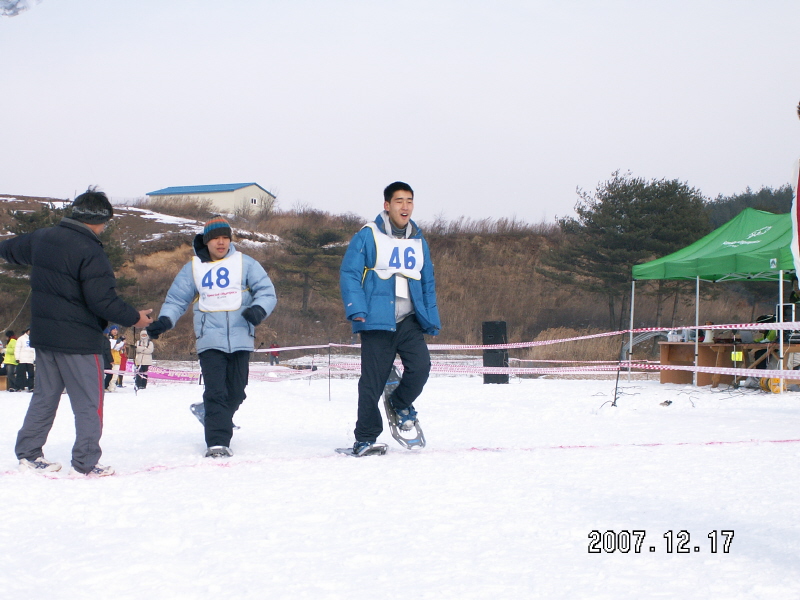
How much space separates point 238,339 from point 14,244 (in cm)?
152

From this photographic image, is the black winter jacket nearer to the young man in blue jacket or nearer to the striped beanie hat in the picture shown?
the striped beanie hat

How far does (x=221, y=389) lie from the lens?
18.1ft

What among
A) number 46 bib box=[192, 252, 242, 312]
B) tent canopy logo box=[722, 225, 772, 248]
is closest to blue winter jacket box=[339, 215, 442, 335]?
number 46 bib box=[192, 252, 242, 312]

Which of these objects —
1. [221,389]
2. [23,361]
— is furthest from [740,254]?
[23,361]

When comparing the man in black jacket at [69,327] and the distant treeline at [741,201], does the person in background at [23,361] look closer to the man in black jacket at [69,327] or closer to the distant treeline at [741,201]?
the man in black jacket at [69,327]

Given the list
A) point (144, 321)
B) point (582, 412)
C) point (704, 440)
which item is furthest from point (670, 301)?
point (144, 321)

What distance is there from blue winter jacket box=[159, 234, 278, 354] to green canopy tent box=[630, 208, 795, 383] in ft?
29.8

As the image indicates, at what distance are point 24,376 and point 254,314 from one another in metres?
11.4

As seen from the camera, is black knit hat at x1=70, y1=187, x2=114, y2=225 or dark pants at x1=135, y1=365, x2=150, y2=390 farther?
dark pants at x1=135, y1=365, x2=150, y2=390

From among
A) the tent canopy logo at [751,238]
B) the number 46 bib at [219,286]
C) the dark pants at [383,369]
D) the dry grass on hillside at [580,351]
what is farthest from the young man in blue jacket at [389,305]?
the dry grass on hillside at [580,351]

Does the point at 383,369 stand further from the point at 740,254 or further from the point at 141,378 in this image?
the point at 141,378

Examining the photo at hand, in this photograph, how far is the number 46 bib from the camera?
18.4 feet

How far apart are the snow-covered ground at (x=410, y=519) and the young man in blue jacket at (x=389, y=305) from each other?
13.6 inches

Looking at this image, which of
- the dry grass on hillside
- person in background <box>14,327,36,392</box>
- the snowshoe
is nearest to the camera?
the snowshoe
